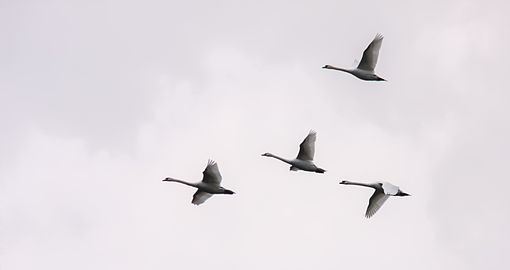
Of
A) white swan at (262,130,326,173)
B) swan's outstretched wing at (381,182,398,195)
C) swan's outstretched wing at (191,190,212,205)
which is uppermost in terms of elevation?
swan's outstretched wing at (191,190,212,205)

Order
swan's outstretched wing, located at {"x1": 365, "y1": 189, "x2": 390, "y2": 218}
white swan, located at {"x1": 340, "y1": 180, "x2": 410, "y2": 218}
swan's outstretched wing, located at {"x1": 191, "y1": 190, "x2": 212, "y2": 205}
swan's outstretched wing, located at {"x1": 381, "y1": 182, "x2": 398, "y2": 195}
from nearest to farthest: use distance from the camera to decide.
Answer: swan's outstretched wing, located at {"x1": 381, "y1": 182, "x2": 398, "y2": 195} → white swan, located at {"x1": 340, "y1": 180, "x2": 410, "y2": 218} → swan's outstretched wing, located at {"x1": 365, "y1": 189, "x2": 390, "y2": 218} → swan's outstretched wing, located at {"x1": 191, "y1": 190, "x2": 212, "y2": 205}

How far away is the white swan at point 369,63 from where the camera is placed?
3479 inches

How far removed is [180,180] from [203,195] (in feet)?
13.2

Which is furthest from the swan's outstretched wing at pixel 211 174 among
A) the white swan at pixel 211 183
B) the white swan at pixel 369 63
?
the white swan at pixel 369 63

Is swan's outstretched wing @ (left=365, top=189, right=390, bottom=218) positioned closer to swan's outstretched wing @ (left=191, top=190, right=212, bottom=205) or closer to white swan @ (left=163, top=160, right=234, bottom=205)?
white swan @ (left=163, top=160, right=234, bottom=205)

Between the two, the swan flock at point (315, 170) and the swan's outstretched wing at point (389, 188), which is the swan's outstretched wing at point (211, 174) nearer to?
the swan flock at point (315, 170)

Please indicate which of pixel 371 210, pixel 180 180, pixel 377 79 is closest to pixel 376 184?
pixel 371 210

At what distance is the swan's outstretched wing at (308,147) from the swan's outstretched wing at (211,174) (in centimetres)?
676

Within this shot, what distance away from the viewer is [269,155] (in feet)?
313

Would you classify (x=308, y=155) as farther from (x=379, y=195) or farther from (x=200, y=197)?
(x=200, y=197)

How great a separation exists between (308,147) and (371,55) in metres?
7.96

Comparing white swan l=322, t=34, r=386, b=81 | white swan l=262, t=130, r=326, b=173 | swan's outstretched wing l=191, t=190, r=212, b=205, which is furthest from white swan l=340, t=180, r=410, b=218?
swan's outstretched wing l=191, t=190, r=212, b=205

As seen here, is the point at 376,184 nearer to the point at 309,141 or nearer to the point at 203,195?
the point at 309,141

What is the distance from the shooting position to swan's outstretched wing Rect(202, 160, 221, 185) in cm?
8688
